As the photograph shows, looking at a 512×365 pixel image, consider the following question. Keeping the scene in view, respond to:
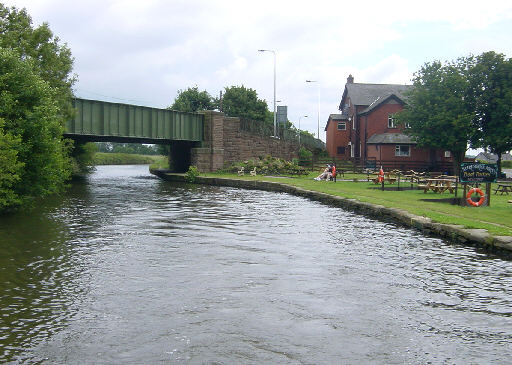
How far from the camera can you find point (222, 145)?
5069 centimetres

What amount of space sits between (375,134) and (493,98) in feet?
55.0

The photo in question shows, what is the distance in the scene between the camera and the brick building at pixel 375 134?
55.6 metres

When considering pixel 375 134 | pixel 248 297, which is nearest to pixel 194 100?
pixel 375 134

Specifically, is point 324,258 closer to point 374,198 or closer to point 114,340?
point 114,340

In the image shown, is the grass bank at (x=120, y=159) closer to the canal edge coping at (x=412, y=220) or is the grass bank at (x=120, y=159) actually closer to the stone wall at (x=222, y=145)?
the stone wall at (x=222, y=145)

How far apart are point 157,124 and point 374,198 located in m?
27.1

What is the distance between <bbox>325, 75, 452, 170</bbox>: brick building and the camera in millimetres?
55562

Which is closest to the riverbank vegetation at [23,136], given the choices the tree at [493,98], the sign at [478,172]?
the sign at [478,172]

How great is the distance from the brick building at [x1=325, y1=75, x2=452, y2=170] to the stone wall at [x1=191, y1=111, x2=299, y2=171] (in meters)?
11.1

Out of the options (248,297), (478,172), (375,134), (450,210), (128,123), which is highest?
(375,134)

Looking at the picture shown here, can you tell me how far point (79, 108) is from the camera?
126 ft

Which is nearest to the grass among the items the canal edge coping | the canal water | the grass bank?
the canal edge coping

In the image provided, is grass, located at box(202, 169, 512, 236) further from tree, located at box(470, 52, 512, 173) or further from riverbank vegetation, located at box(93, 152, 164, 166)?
riverbank vegetation, located at box(93, 152, 164, 166)

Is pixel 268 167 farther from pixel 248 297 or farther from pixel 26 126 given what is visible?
pixel 248 297
